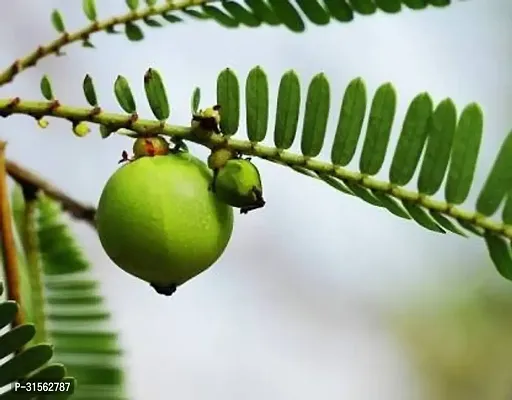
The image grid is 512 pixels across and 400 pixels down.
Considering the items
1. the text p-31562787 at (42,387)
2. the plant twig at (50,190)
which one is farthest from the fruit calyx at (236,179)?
the plant twig at (50,190)

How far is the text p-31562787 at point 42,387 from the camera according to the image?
497 mm

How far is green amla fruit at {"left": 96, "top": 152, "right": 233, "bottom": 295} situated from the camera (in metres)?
0.51

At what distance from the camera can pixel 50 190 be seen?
738 mm

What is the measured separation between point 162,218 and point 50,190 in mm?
256

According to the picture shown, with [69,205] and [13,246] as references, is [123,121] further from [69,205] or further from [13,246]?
[69,205]

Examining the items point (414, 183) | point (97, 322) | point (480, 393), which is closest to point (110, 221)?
point (414, 183)

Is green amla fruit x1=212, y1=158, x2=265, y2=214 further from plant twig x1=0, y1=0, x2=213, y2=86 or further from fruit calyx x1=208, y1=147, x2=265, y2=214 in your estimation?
plant twig x1=0, y1=0, x2=213, y2=86

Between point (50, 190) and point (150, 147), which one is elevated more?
point (150, 147)

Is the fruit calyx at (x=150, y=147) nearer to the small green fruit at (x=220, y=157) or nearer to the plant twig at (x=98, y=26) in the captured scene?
the small green fruit at (x=220, y=157)

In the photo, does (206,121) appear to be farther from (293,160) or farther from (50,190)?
(50,190)

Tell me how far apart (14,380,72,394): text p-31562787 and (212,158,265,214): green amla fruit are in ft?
0.43

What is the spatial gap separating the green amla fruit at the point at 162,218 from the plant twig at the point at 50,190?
20cm

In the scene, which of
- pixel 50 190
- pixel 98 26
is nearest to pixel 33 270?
pixel 50 190

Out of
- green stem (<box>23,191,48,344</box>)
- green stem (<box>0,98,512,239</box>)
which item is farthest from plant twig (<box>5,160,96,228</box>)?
green stem (<box>0,98,512,239</box>)
